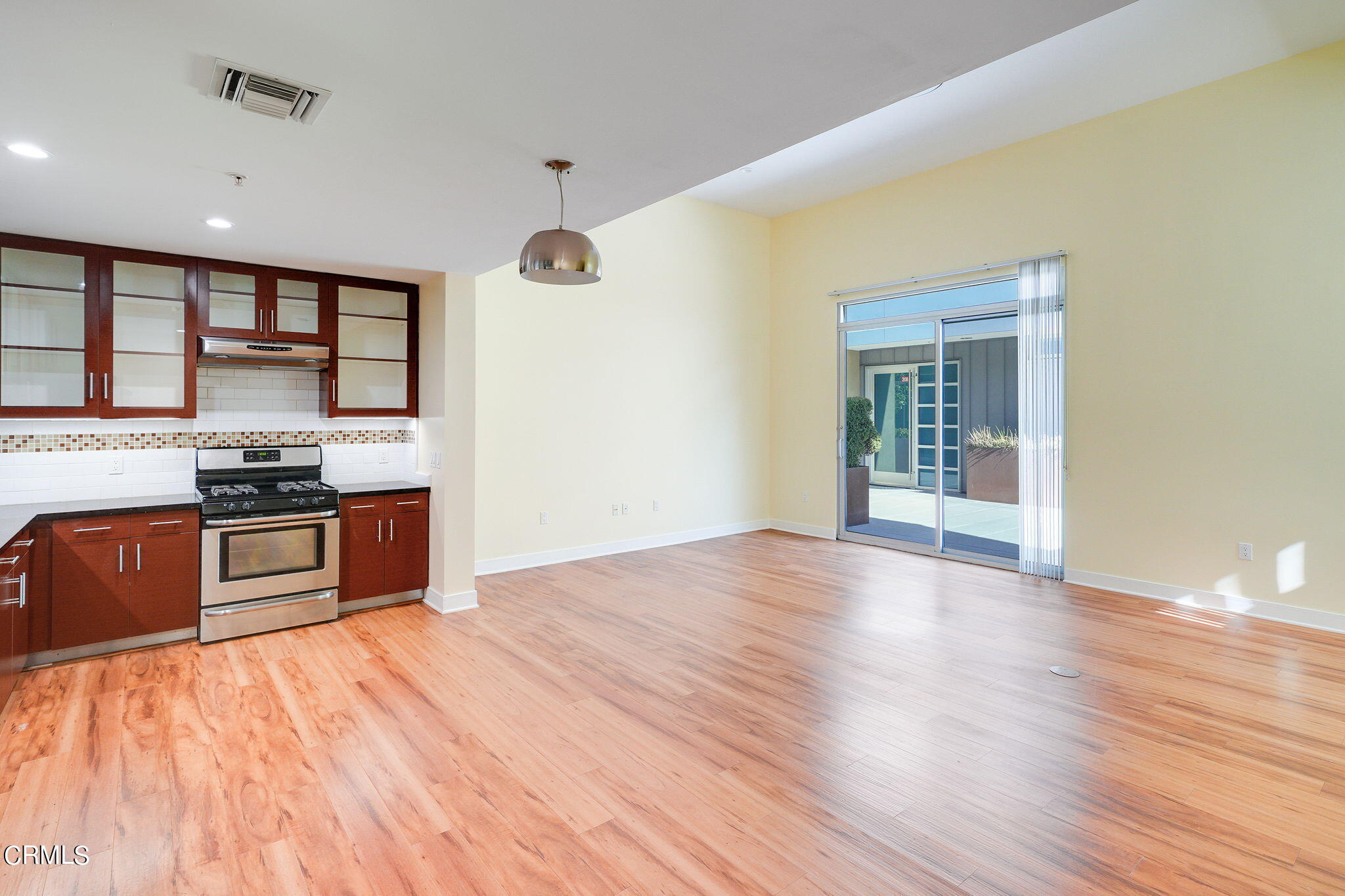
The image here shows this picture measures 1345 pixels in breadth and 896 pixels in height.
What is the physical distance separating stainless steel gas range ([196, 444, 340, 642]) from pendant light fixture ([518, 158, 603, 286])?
9.06ft

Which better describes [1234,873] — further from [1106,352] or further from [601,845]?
[1106,352]

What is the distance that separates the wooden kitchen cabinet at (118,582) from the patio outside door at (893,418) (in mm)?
6355

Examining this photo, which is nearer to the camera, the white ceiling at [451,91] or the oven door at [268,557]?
the white ceiling at [451,91]

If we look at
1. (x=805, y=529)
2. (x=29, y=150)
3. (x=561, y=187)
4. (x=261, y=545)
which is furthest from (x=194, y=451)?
(x=805, y=529)

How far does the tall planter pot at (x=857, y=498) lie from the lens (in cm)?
742

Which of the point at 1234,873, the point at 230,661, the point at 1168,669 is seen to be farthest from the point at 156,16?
the point at 1168,669

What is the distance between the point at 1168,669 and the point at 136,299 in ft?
22.1

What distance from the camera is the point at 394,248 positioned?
398 cm

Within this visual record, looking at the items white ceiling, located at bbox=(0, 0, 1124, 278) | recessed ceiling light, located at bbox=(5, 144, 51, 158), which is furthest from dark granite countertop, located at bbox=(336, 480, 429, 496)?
recessed ceiling light, located at bbox=(5, 144, 51, 158)

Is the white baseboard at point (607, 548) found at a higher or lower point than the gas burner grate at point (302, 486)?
lower

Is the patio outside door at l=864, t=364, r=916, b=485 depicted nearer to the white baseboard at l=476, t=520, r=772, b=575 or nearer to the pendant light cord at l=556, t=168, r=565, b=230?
the white baseboard at l=476, t=520, r=772, b=575

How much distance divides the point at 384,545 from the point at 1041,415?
572cm

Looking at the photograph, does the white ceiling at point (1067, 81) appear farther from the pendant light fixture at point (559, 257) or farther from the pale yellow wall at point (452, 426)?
the pale yellow wall at point (452, 426)

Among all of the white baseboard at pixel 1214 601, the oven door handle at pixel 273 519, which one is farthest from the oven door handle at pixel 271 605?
the white baseboard at pixel 1214 601
